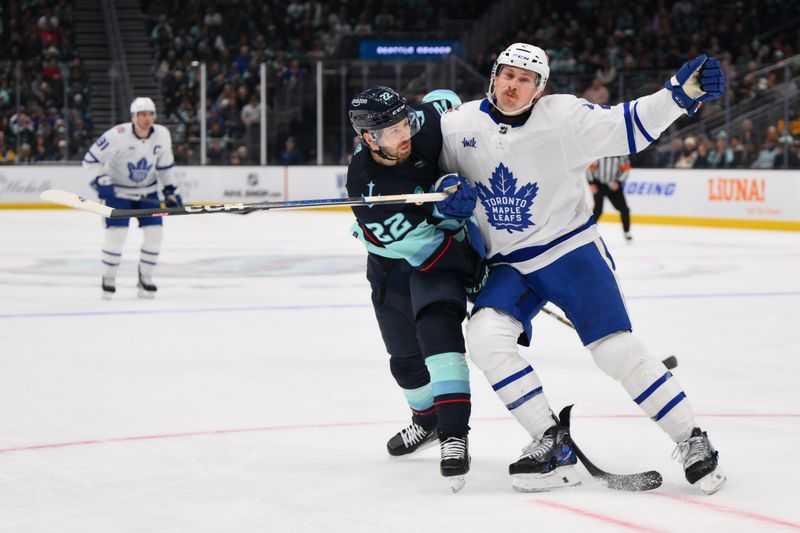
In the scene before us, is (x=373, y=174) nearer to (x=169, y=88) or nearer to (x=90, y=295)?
(x=90, y=295)

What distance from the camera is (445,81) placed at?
55.3 feet

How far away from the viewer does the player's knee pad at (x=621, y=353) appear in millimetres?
3299

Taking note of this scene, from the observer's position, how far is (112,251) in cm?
841

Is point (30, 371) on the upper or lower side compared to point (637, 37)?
lower

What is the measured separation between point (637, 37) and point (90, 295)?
533 inches

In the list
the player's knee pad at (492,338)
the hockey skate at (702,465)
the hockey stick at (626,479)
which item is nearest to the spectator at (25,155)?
the player's knee pad at (492,338)

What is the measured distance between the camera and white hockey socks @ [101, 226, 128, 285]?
824cm

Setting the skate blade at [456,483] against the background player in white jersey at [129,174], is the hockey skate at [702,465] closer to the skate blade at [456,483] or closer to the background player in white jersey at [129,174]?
the skate blade at [456,483]

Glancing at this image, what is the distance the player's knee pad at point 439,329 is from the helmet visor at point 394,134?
0.46 metres

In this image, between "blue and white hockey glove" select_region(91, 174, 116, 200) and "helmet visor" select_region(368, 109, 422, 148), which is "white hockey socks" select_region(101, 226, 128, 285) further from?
"helmet visor" select_region(368, 109, 422, 148)

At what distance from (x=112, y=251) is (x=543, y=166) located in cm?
550

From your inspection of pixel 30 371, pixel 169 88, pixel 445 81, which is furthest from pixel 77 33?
pixel 30 371

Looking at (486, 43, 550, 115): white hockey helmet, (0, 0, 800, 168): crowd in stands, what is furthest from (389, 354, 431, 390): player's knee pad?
(0, 0, 800, 168): crowd in stands

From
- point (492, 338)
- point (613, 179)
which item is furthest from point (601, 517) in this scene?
point (613, 179)
